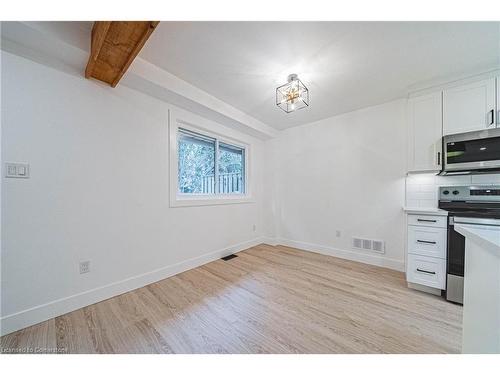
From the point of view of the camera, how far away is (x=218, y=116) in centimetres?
273

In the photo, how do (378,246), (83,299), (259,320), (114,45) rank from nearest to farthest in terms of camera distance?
(114,45), (259,320), (83,299), (378,246)

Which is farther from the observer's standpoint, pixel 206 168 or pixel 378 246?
pixel 206 168

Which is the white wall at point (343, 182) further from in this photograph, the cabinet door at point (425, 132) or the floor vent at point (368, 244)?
the cabinet door at point (425, 132)

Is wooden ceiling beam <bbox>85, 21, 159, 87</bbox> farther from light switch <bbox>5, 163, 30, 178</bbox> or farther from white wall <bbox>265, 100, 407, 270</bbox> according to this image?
white wall <bbox>265, 100, 407, 270</bbox>

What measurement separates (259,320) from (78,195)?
1970 mm

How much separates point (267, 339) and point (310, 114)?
306 cm

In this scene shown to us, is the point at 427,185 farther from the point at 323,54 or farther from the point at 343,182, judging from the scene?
the point at 323,54

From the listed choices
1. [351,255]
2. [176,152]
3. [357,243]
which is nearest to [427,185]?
[357,243]

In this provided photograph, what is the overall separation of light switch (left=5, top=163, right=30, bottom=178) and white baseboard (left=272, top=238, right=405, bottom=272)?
3.57 meters

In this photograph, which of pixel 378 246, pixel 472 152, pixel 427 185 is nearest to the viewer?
pixel 472 152

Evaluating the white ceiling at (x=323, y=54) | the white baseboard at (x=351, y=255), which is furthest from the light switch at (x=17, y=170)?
the white baseboard at (x=351, y=255)

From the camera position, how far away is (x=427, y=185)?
234 centimetres

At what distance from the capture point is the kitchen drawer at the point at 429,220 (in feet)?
6.15

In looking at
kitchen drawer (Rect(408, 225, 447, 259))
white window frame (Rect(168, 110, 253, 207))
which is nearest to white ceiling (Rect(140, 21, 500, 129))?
white window frame (Rect(168, 110, 253, 207))
